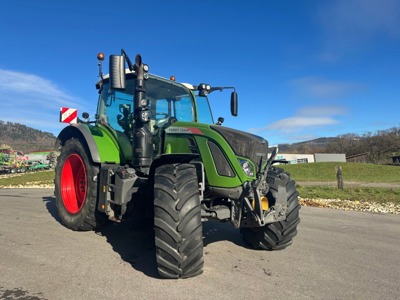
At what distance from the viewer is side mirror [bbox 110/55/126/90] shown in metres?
4.00

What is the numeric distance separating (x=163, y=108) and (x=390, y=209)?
6.70 metres

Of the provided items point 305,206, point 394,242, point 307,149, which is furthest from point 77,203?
point 307,149

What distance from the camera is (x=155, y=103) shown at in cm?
535

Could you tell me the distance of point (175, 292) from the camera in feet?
10.2

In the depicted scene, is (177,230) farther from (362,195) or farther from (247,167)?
(362,195)

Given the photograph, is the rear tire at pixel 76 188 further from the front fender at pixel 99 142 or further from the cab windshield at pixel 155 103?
the cab windshield at pixel 155 103

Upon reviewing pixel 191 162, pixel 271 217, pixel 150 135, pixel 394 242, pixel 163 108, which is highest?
pixel 163 108

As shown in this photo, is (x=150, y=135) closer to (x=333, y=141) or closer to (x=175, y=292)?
(x=175, y=292)

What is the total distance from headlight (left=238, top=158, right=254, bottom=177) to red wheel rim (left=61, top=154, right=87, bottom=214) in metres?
3.18

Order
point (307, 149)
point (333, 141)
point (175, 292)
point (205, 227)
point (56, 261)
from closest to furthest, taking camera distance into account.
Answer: point (175, 292), point (56, 261), point (205, 227), point (333, 141), point (307, 149)

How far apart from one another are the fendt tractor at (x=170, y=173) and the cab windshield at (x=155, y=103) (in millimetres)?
17

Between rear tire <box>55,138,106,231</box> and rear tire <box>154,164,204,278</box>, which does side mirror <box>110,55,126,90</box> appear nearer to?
rear tire <box>154,164,204,278</box>

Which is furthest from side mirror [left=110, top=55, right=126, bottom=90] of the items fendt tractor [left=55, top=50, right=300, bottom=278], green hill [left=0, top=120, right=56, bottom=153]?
green hill [left=0, top=120, right=56, bottom=153]

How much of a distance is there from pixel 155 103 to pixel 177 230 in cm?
256
